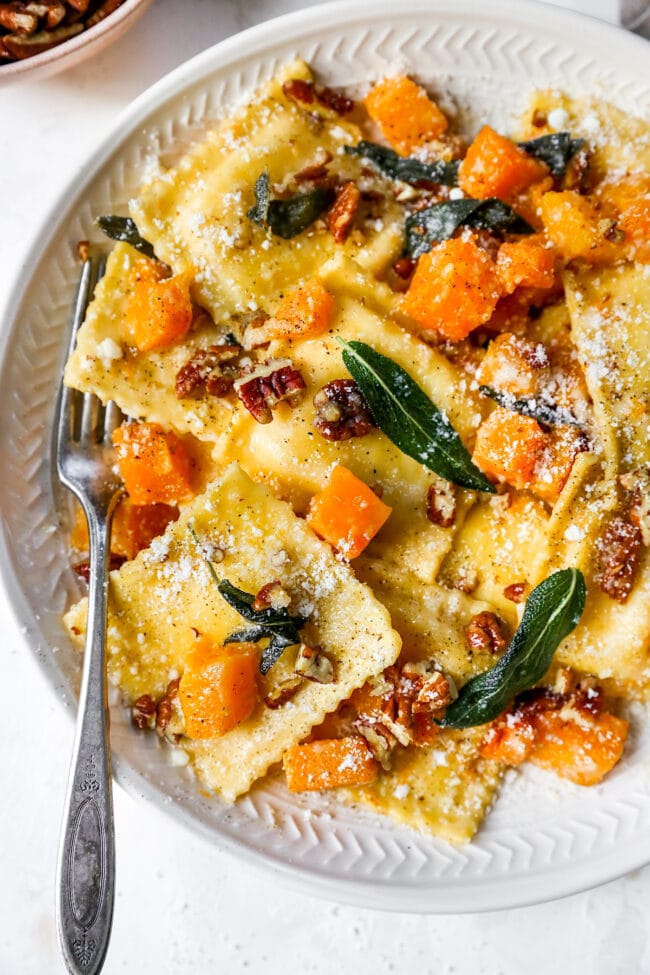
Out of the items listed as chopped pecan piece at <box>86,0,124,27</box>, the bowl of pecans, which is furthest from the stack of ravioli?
chopped pecan piece at <box>86,0,124,27</box>

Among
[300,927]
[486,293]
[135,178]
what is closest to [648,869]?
[300,927]

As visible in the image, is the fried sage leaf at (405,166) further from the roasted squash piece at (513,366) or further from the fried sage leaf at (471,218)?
the roasted squash piece at (513,366)

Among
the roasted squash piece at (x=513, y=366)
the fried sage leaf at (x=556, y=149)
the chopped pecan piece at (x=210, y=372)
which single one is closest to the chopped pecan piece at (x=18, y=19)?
the chopped pecan piece at (x=210, y=372)

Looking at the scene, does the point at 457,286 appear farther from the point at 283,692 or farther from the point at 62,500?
the point at 62,500

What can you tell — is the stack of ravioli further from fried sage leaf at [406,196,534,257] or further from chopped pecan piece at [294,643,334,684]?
fried sage leaf at [406,196,534,257]

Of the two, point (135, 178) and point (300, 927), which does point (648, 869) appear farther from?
point (135, 178)

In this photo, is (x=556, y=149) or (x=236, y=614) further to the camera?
(x=556, y=149)

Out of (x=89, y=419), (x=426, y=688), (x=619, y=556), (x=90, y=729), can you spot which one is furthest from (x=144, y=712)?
(x=619, y=556)
